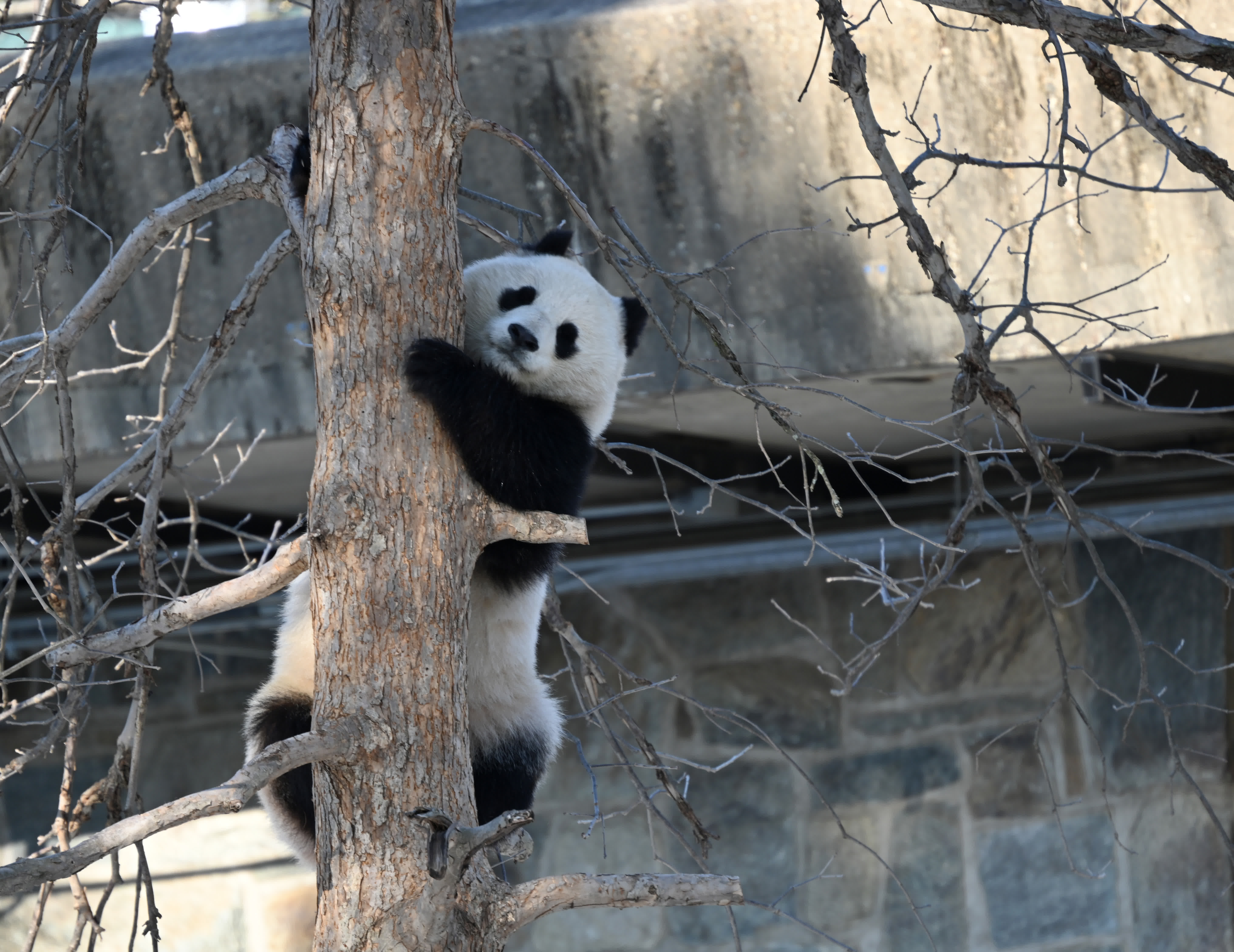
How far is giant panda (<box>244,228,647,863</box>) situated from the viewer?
180cm

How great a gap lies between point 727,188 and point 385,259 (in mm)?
1258

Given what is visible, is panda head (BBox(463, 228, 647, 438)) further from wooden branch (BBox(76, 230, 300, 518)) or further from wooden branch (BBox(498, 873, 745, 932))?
wooden branch (BBox(498, 873, 745, 932))

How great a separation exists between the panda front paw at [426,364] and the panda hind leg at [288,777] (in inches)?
28.9

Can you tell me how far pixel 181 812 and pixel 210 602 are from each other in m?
0.34

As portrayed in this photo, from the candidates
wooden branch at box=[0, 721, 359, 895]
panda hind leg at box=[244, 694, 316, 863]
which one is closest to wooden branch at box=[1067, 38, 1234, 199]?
wooden branch at box=[0, 721, 359, 895]

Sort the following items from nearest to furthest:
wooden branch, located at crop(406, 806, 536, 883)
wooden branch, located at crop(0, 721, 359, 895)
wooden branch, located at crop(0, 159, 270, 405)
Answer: wooden branch, located at crop(0, 721, 359, 895) < wooden branch, located at crop(406, 806, 536, 883) < wooden branch, located at crop(0, 159, 270, 405)

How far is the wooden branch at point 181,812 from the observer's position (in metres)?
1.06

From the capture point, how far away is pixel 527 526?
144 centimetres

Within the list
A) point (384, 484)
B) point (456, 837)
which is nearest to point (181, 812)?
point (456, 837)

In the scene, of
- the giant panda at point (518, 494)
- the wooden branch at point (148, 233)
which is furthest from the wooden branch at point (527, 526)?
the wooden branch at point (148, 233)

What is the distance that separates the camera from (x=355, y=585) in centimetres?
138

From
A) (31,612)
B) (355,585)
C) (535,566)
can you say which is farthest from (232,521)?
(355,585)

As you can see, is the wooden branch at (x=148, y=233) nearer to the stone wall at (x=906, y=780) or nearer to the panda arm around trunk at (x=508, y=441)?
the panda arm around trunk at (x=508, y=441)

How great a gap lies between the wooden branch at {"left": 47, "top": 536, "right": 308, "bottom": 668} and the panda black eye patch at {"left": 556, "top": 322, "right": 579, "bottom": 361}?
0.64 m
